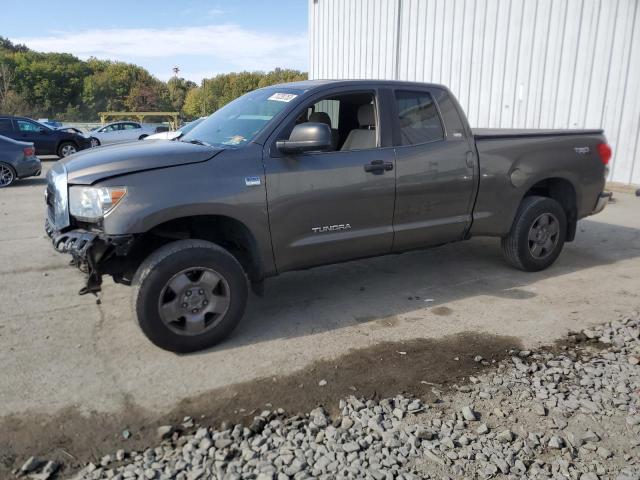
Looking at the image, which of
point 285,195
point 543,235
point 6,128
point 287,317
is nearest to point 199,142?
point 285,195

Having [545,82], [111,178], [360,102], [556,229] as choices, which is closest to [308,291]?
[360,102]

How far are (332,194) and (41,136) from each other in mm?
17246

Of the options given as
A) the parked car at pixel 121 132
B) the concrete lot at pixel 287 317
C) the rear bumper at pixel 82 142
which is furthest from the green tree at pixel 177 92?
the concrete lot at pixel 287 317

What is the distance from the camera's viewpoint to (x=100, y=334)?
4133 millimetres

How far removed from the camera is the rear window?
16931mm

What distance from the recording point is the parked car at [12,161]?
1195 cm

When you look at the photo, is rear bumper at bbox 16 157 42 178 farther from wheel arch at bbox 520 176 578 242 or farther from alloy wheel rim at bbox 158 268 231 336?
wheel arch at bbox 520 176 578 242

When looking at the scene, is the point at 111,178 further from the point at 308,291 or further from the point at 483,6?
the point at 483,6

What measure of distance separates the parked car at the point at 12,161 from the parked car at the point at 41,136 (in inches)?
228

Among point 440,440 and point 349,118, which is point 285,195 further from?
point 440,440

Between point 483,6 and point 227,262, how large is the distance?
11342mm

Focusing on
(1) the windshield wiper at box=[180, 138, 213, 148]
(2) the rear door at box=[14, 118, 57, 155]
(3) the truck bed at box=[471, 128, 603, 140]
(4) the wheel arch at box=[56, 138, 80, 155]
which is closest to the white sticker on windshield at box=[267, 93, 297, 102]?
(1) the windshield wiper at box=[180, 138, 213, 148]

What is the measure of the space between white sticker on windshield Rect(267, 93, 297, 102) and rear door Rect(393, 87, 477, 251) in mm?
978

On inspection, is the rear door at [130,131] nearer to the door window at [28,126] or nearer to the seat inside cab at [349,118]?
the door window at [28,126]
